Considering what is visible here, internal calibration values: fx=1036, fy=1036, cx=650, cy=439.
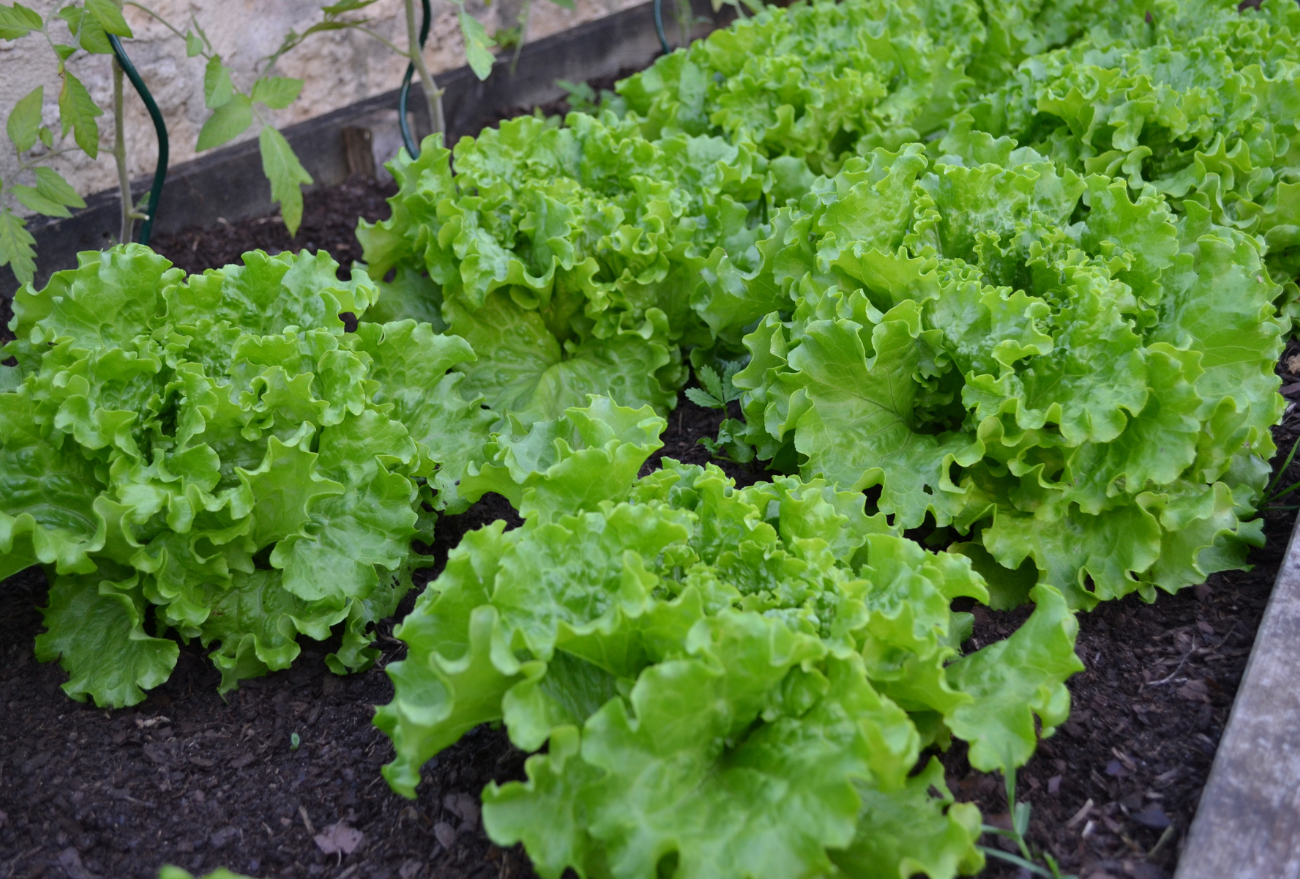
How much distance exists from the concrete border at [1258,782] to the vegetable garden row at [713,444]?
14.7 inches

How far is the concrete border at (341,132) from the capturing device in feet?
14.9

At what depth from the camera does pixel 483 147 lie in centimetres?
402

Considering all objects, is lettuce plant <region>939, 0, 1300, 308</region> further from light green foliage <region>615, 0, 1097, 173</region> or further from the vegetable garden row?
light green foliage <region>615, 0, 1097, 173</region>

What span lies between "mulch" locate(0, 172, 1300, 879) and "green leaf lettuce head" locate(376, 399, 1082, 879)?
1.14ft

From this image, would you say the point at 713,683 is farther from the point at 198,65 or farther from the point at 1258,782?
the point at 198,65

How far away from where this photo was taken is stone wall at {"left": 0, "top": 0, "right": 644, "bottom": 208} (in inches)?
173

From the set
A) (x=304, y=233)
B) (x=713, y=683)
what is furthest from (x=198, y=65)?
(x=713, y=683)

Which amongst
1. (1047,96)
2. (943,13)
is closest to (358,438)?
(1047,96)

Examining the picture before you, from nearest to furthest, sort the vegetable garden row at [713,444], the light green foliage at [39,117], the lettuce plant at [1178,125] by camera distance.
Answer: the vegetable garden row at [713,444], the light green foliage at [39,117], the lettuce plant at [1178,125]

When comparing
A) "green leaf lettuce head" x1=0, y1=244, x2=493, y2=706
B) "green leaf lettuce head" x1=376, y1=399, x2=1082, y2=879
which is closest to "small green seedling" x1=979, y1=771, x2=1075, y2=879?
"green leaf lettuce head" x1=376, y1=399, x2=1082, y2=879

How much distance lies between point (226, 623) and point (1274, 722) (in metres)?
2.80

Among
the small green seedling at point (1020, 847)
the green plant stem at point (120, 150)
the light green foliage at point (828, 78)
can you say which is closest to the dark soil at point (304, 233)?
the green plant stem at point (120, 150)

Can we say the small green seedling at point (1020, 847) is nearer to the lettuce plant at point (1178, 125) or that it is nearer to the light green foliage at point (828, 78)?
the lettuce plant at point (1178, 125)

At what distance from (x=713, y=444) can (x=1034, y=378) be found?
1.13 metres
